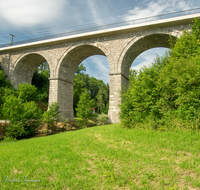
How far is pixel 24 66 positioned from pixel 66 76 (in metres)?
6.73

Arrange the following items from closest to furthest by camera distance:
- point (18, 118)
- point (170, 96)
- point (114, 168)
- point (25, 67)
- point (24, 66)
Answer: point (114, 168) → point (170, 96) → point (18, 118) → point (24, 66) → point (25, 67)

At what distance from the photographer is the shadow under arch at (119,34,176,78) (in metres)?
14.1

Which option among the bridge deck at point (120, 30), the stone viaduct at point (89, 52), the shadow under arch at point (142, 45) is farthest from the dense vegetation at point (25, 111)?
the shadow under arch at point (142, 45)

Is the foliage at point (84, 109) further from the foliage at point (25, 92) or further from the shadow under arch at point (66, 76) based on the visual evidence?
the foliage at point (25, 92)

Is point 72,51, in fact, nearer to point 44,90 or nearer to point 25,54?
point 25,54

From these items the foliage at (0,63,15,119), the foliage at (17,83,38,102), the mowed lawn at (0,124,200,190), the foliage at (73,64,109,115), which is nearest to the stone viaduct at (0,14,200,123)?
the foliage at (0,63,15,119)

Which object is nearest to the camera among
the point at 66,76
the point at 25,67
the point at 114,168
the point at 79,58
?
the point at 114,168

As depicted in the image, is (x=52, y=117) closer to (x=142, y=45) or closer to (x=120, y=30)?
(x=120, y=30)

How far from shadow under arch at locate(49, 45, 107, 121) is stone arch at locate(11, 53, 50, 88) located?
3.54m

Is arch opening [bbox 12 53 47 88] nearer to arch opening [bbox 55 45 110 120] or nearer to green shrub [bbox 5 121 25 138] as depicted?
arch opening [bbox 55 45 110 120]

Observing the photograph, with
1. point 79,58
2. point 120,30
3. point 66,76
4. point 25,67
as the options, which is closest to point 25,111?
point 66,76

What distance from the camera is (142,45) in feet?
49.3

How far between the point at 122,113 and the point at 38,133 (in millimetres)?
9200

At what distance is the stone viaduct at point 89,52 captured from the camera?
535 inches
